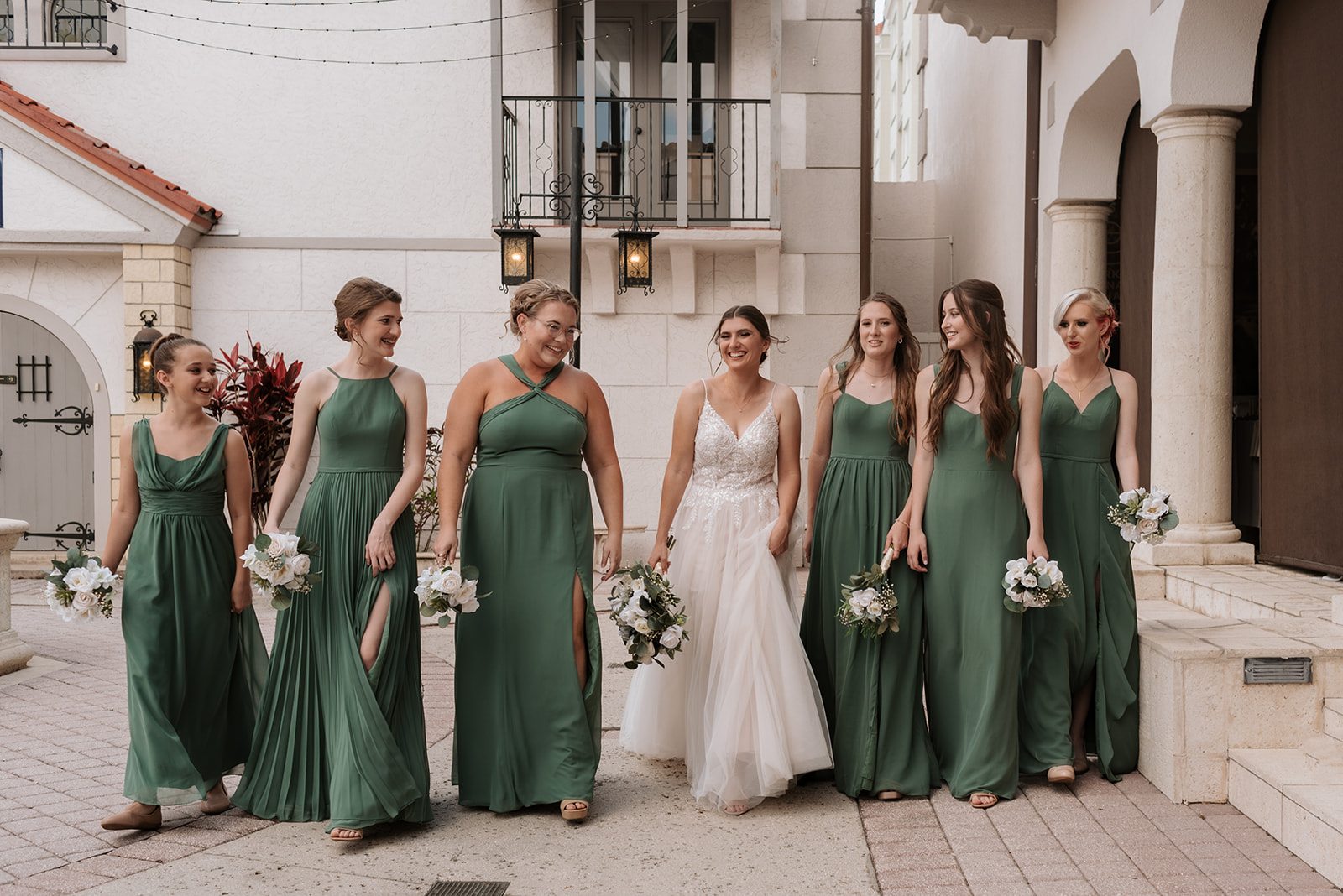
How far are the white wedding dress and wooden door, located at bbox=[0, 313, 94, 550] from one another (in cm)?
906

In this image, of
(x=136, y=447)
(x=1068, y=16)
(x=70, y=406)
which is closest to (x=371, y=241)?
(x=70, y=406)

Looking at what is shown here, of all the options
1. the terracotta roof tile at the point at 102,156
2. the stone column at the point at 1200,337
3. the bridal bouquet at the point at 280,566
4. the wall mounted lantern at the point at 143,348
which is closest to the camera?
the bridal bouquet at the point at 280,566

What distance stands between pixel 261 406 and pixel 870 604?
8.18 metres

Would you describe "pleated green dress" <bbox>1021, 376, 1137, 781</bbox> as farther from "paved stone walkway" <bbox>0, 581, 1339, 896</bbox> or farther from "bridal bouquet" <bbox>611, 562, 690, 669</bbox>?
"bridal bouquet" <bbox>611, 562, 690, 669</bbox>

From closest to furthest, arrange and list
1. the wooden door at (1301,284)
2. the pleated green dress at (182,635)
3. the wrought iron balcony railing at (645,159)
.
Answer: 1. the pleated green dress at (182,635)
2. the wooden door at (1301,284)
3. the wrought iron balcony railing at (645,159)

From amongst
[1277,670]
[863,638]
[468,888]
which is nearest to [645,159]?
[863,638]

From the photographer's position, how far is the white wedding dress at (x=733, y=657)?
4.61 m

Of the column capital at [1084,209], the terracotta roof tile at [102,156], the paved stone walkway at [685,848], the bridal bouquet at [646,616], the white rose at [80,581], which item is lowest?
the paved stone walkway at [685,848]

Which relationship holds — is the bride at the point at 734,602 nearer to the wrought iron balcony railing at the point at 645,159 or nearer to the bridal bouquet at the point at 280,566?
the bridal bouquet at the point at 280,566

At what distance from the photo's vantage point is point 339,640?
4438mm

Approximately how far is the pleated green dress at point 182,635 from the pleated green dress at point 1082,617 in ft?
10.9

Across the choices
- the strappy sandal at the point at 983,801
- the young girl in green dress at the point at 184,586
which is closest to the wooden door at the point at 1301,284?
the strappy sandal at the point at 983,801

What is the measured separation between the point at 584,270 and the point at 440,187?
5.67 feet

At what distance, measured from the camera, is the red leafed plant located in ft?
36.5
